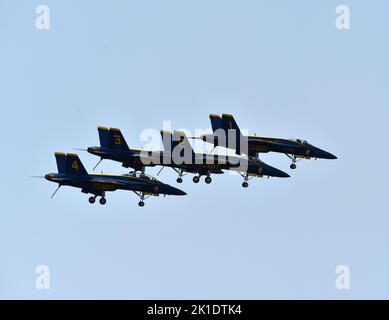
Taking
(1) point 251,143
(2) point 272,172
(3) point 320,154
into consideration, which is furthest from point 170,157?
(3) point 320,154

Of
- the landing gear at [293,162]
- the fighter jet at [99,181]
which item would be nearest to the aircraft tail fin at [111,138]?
the fighter jet at [99,181]

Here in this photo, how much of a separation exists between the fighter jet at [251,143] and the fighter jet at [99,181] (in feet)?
25.0

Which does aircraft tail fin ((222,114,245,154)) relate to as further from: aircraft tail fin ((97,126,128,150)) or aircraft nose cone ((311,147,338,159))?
aircraft tail fin ((97,126,128,150))

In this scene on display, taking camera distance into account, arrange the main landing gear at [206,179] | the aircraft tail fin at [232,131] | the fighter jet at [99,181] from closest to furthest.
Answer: the fighter jet at [99,181]
the aircraft tail fin at [232,131]
the main landing gear at [206,179]

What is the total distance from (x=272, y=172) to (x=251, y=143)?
5.38 metres

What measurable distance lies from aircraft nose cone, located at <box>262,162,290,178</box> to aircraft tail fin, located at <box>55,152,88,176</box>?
21526 mm

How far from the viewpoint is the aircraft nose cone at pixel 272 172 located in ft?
538

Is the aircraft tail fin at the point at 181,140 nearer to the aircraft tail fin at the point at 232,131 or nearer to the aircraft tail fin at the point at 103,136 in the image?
the aircraft tail fin at the point at 232,131

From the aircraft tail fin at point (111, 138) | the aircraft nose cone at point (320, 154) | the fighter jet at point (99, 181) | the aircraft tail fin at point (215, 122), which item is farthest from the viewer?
the aircraft nose cone at point (320, 154)

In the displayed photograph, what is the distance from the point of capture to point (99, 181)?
157000 mm

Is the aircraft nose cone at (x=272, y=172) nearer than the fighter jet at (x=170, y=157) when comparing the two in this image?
No
